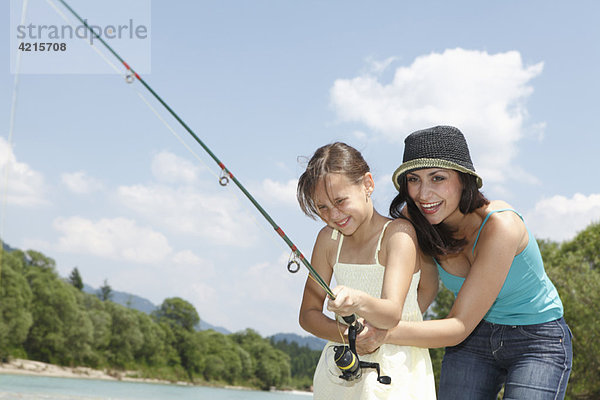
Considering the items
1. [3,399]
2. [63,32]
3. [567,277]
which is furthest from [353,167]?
[3,399]

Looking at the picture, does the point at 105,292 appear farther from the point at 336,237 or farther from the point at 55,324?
the point at 336,237

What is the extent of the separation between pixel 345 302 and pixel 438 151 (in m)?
0.94

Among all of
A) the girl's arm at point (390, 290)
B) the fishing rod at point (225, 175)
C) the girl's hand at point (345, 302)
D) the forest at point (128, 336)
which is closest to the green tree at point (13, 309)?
the forest at point (128, 336)

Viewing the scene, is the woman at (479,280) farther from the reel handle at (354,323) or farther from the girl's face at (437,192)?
the reel handle at (354,323)

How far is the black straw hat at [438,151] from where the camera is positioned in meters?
2.83

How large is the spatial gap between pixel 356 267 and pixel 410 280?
Result: 11.7 inches

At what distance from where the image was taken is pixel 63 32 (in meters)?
3.81

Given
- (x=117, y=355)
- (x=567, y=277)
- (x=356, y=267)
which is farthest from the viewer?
(x=117, y=355)

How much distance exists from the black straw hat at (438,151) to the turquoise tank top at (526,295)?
11.7 inches

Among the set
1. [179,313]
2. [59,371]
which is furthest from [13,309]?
[179,313]

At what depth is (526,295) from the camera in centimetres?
294

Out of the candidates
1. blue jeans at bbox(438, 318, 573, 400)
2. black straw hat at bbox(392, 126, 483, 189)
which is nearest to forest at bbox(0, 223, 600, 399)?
blue jeans at bbox(438, 318, 573, 400)

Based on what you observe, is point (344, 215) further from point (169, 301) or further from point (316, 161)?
point (169, 301)

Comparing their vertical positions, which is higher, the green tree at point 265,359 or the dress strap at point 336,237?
the dress strap at point 336,237
